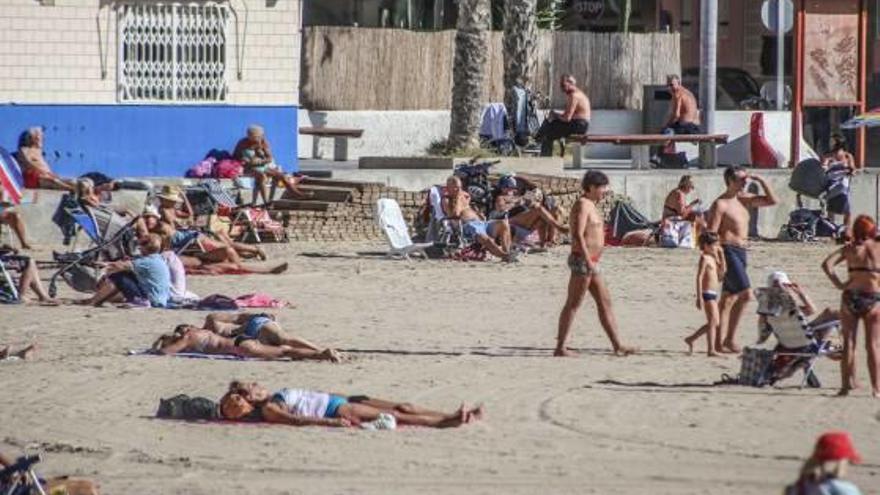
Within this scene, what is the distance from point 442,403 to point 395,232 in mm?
10078

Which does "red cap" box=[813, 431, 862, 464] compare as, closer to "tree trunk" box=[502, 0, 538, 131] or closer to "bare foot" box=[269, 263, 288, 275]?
"bare foot" box=[269, 263, 288, 275]

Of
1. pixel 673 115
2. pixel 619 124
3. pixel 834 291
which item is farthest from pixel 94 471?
pixel 619 124

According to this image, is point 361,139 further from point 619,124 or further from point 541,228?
point 541,228

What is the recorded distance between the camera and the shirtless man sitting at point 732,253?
17.7 metres

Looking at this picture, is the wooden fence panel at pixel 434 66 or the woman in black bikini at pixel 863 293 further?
the wooden fence panel at pixel 434 66

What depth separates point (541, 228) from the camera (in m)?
26.2

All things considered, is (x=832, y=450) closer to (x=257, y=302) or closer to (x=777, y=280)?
(x=777, y=280)

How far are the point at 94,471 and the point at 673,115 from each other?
808 inches

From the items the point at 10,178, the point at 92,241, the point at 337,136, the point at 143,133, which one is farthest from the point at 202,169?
the point at 337,136

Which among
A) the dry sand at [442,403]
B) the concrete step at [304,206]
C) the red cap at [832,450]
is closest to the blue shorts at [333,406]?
the dry sand at [442,403]

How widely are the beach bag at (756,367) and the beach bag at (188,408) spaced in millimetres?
3841

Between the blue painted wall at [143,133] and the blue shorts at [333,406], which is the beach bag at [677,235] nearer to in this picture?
the blue painted wall at [143,133]

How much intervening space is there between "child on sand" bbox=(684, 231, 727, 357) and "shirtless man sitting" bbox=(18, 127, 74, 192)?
1017 centimetres

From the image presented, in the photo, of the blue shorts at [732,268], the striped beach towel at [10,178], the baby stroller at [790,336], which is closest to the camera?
the baby stroller at [790,336]
